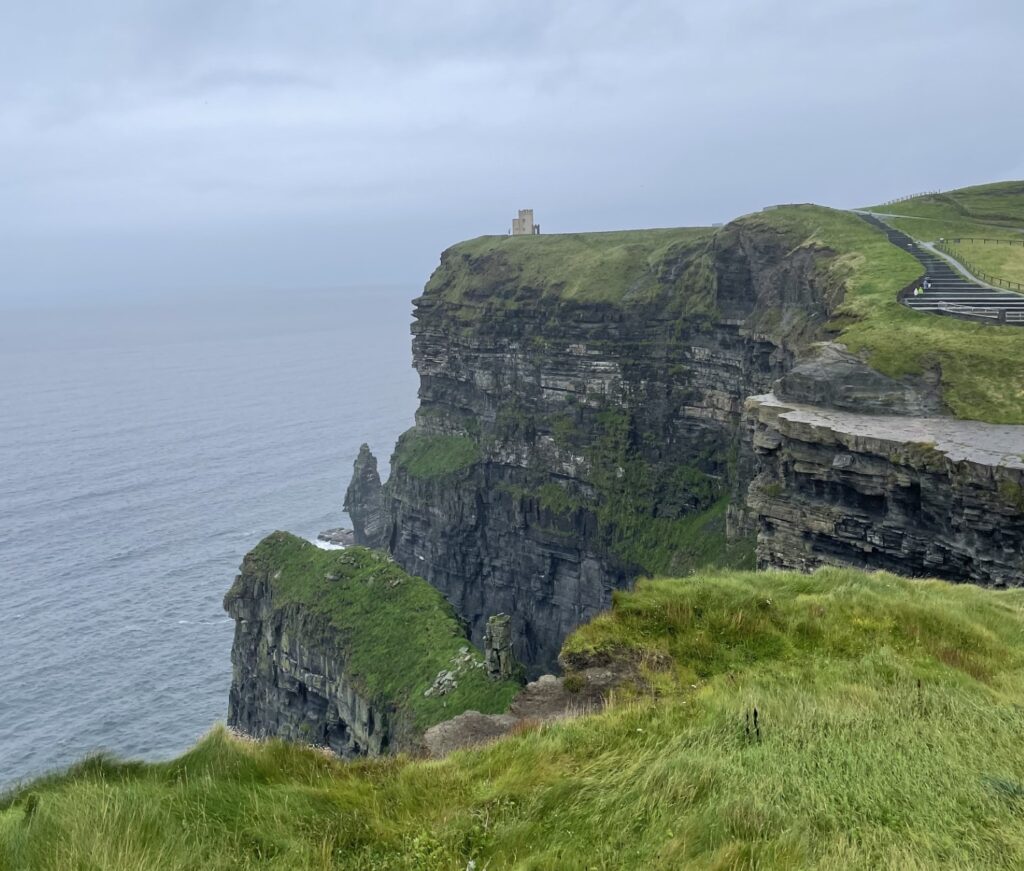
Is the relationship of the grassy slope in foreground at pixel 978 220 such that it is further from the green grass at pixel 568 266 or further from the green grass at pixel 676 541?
the green grass at pixel 676 541

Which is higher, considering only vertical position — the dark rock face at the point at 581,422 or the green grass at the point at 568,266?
the green grass at the point at 568,266

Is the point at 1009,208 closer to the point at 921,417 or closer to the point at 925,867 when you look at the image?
the point at 921,417

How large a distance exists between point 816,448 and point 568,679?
22.5 m

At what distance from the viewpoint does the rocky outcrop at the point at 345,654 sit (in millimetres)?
37062

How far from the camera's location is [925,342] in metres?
37.8

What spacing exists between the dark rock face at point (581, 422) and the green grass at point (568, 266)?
658mm

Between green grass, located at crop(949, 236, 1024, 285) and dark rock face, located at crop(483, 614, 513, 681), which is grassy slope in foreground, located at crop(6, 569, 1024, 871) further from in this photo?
green grass, located at crop(949, 236, 1024, 285)

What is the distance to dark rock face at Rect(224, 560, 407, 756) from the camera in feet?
134

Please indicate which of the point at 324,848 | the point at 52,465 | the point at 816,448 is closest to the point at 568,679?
the point at 324,848

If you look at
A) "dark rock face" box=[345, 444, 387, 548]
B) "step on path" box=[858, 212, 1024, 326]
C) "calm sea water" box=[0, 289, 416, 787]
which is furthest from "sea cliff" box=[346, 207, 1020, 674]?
"calm sea water" box=[0, 289, 416, 787]

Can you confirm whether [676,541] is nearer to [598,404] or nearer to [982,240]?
[598,404]

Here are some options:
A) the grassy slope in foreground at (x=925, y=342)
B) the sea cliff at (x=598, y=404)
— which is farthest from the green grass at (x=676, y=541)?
the grassy slope in foreground at (x=925, y=342)

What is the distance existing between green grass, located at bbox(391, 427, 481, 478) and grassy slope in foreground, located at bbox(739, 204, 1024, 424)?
42.8 m

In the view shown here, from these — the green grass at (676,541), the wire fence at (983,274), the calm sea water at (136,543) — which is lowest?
the calm sea water at (136,543)
